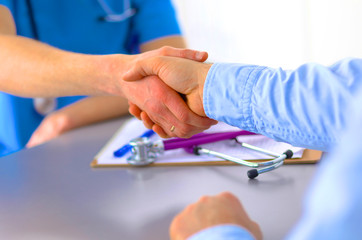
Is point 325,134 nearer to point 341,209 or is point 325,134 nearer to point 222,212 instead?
point 222,212

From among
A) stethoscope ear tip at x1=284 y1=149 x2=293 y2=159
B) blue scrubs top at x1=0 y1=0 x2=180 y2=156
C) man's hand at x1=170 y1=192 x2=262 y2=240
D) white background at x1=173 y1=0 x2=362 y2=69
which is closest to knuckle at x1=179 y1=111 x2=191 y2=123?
stethoscope ear tip at x1=284 y1=149 x2=293 y2=159

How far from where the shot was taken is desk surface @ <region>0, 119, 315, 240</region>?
559 millimetres

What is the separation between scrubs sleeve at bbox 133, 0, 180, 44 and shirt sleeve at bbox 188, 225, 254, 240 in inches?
39.0

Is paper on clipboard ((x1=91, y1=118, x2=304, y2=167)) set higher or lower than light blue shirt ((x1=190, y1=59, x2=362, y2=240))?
lower

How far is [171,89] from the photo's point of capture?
842mm

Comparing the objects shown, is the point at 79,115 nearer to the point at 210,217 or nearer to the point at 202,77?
the point at 202,77

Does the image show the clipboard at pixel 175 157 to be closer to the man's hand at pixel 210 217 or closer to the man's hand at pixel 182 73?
the man's hand at pixel 182 73

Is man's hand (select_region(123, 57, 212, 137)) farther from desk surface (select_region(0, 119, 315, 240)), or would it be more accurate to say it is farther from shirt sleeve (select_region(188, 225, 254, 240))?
→ shirt sleeve (select_region(188, 225, 254, 240))

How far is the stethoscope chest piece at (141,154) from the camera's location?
75cm

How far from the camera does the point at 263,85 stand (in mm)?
625

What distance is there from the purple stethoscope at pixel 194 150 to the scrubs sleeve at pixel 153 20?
1.91ft

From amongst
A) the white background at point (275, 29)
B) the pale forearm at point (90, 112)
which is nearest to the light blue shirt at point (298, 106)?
the pale forearm at point (90, 112)

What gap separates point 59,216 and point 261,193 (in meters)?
0.29

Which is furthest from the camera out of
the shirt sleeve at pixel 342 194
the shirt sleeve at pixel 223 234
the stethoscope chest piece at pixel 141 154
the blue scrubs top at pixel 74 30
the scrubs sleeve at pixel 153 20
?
the scrubs sleeve at pixel 153 20
